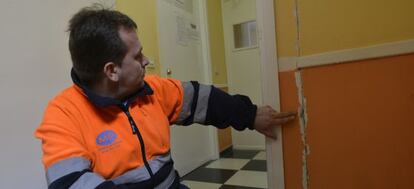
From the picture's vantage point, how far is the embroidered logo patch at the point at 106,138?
71 cm

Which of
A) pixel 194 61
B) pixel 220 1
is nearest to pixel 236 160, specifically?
pixel 194 61

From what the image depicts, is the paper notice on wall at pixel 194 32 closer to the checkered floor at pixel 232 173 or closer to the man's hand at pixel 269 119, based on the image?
the checkered floor at pixel 232 173

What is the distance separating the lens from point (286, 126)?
0.84m

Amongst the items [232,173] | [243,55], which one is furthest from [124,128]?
[243,55]

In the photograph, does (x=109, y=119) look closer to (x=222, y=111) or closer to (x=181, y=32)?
(x=222, y=111)

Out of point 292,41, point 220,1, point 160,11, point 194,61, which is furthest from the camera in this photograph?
point 220,1

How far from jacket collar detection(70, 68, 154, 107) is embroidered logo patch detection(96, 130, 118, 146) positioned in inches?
2.6

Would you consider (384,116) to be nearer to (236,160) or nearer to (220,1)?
(236,160)

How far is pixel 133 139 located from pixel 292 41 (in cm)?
48

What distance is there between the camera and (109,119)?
2.46 feet

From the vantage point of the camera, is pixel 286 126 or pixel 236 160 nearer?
pixel 286 126

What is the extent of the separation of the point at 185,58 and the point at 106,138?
1773 millimetres

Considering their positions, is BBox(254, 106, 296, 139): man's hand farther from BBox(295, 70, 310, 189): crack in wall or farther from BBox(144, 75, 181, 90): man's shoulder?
BBox(144, 75, 181, 90): man's shoulder

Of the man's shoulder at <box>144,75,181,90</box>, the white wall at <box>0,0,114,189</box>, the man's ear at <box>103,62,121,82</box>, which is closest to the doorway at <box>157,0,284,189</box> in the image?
the man's shoulder at <box>144,75,181,90</box>
